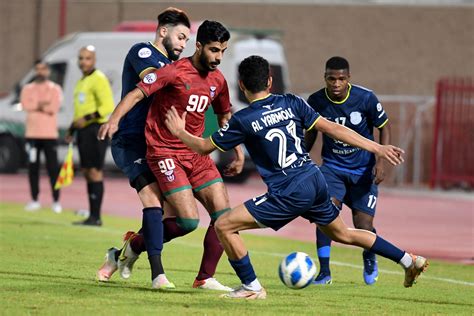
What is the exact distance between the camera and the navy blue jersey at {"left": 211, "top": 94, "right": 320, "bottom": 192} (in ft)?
31.1

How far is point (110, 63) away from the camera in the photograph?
27.8 m

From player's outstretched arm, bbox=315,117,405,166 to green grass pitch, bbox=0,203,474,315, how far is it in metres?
1.15

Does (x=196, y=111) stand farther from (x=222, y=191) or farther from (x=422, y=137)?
(x=422, y=137)

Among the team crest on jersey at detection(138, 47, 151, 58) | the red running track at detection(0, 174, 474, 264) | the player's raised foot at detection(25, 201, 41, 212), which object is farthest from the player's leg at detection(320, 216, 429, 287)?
the player's raised foot at detection(25, 201, 41, 212)

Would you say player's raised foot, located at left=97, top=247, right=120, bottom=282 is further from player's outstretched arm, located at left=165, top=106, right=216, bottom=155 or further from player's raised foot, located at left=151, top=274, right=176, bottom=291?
player's outstretched arm, located at left=165, top=106, right=216, bottom=155

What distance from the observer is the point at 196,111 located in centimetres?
1007

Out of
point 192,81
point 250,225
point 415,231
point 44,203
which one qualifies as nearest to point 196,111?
point 192,81

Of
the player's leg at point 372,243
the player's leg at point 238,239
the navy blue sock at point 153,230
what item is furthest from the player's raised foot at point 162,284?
the player's leg at point 372,243

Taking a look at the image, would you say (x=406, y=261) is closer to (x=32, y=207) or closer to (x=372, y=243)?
(x=372, y=243)

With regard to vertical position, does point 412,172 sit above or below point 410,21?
below

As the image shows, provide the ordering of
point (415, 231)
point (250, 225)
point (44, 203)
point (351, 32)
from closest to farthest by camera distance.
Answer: point (250, 225), point (415, 231), point (44, 203), point (351, 32)

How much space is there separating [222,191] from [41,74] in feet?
33.0

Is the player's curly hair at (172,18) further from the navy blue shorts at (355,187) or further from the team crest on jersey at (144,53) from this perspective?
the navy blue shorts at (355,187)

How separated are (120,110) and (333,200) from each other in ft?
9.47
